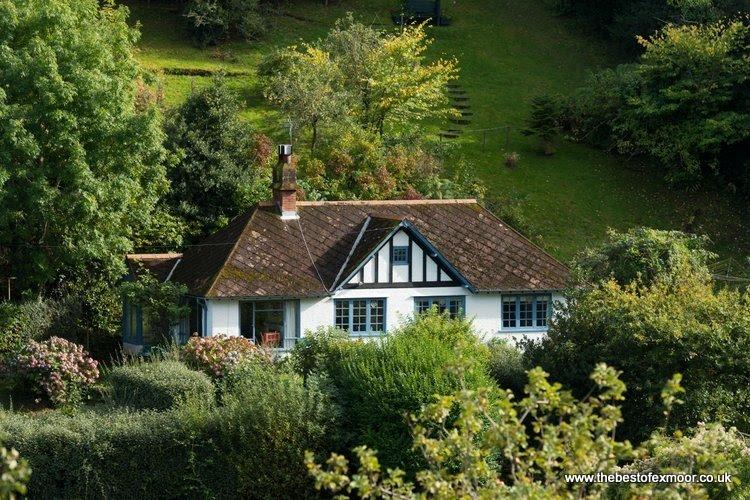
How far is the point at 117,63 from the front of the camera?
35969 millimetres

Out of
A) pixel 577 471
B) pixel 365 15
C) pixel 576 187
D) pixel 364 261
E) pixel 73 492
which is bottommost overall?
pixel 73 492

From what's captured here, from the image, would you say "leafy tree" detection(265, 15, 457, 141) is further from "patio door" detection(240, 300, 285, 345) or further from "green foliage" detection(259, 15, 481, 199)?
"patio door" detection(240, 300, 285, 345)

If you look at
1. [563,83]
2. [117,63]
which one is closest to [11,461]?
[117,63]

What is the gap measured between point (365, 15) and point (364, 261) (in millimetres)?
31718

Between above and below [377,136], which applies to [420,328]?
below

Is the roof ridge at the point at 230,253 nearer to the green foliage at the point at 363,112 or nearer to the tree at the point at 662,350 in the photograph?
the green foliage at the point at 363,112

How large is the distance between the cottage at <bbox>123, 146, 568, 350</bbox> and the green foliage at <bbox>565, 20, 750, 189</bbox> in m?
14.4

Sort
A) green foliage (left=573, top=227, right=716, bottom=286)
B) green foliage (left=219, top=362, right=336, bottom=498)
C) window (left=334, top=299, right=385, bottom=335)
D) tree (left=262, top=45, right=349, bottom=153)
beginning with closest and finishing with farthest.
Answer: green foliage (left=219, top=362, right=336, bottom=498) < green foliage (left=573, top=227, right=716, bottom=286) < window (left=334, top=299, right=385, bottom=335) < tree (left=262, top=45, right=349, bottom=153)

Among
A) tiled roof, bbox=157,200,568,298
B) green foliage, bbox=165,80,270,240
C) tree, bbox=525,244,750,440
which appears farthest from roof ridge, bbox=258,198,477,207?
tree, bbox=525,244,750,440

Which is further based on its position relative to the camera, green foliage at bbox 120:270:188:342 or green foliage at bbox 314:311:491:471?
green foliage at bbox 120:270:188:342

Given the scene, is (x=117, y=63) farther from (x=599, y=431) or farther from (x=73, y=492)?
(x=599, y=431)

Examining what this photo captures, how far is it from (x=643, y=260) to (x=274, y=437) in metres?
11.7

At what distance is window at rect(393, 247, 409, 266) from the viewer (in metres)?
34.4

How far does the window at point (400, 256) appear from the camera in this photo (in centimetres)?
3438
